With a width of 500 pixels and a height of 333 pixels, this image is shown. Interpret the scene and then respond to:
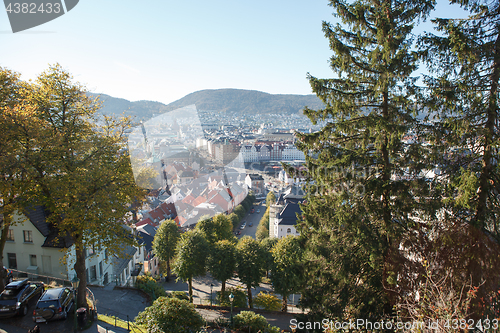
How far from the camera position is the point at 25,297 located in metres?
9.09

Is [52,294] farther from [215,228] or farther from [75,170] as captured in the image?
[215,228]

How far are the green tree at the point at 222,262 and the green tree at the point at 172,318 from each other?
45.3 feet

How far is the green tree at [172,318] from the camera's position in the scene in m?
6.58

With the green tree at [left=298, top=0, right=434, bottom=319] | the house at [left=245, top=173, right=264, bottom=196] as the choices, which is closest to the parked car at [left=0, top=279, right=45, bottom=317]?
the green tree at [left=298, top=0, right=434, bottom=319]

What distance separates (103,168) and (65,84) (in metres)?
3.45

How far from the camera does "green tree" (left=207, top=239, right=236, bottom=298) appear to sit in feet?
66.9

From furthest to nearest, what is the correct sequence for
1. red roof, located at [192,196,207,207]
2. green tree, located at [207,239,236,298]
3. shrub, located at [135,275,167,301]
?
red roof, located at [192,196,207,207] < green tree, located at [207,239,236,298] < shrub, located at [135,275,167,301]

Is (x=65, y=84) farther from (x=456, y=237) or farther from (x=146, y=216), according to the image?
(x=146, y=216)

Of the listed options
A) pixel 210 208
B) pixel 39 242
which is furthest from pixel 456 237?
pixel 210 208

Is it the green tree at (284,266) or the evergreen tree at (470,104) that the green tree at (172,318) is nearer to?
the evergreen tree at (470,104)

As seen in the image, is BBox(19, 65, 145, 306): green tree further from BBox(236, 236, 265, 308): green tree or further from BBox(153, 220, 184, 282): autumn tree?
BBox(153, 220, 184, 282): autumn tree

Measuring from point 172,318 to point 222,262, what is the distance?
14.3m

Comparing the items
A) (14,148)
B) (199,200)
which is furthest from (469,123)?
(199,200)

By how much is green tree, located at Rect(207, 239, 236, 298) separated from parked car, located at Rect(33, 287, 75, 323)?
12.0m
